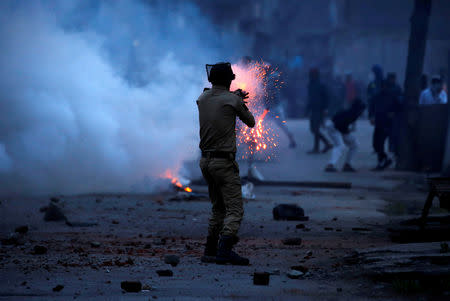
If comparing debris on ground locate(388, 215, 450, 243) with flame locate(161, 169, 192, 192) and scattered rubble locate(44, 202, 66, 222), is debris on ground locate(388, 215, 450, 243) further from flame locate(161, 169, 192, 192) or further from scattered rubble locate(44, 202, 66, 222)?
flame locate(161, 169, 192, 192)

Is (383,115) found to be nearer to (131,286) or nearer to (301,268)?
(301,268)

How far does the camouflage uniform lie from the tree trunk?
8.99 meters

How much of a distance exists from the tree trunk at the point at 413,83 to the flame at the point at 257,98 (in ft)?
22.0

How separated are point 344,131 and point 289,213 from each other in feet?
19.2

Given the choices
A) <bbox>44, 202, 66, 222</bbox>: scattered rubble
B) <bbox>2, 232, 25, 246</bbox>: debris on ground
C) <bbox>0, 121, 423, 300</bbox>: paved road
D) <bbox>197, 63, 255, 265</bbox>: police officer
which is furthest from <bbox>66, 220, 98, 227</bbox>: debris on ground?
<bbox>197, 63, 255, 265</bbox>: police officer

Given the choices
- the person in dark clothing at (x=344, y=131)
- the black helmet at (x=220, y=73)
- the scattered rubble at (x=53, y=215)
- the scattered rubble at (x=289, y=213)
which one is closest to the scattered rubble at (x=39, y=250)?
the scattered rubble at (x=53, y=215)

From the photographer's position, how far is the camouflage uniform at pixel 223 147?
18.4ft

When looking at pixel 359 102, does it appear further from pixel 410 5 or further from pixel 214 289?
pixel 410 5

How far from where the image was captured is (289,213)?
8.10 m

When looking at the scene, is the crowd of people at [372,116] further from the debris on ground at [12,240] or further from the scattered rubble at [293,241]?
the debris on ground at [12,240]

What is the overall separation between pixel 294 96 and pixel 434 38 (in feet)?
32.3

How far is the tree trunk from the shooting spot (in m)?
13.6

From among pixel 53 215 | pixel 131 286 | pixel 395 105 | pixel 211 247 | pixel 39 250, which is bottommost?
pixel 131 286

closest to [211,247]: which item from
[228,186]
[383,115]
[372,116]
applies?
[228,186]
